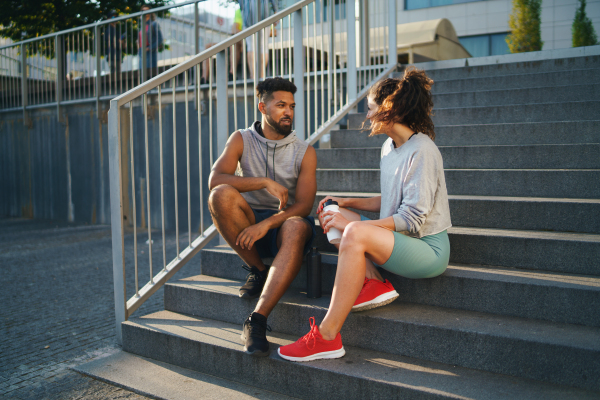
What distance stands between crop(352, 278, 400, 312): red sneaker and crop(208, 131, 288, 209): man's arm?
68 cm

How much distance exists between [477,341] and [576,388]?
388 mm

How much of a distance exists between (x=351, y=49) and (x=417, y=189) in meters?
2.92

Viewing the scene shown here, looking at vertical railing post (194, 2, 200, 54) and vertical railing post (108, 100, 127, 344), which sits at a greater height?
vertical railing post (194, 2, 200, 54)

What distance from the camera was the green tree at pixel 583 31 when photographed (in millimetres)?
12492

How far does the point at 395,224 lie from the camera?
2.26 m

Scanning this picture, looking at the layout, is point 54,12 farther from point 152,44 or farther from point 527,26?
point 527,26

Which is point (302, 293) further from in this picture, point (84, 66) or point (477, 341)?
point (84, 66)

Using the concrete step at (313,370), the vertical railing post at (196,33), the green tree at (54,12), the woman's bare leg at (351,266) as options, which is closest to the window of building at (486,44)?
the green tree at (54,12)

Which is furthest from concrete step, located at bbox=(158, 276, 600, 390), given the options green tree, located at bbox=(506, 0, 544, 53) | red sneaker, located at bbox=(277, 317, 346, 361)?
green tree, located at bbox=(506, 0, 544, 53)

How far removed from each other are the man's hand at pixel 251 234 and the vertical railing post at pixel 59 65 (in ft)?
25.7

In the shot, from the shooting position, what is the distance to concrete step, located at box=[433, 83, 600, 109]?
13.3 feet

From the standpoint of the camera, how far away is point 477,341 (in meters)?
2.06

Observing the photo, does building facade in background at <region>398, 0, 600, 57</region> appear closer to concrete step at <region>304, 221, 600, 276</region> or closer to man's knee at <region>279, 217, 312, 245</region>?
concrete step at <region>304, 221, 600, 276</region>

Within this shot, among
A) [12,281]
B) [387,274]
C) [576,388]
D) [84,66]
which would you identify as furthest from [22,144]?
[576,388]
